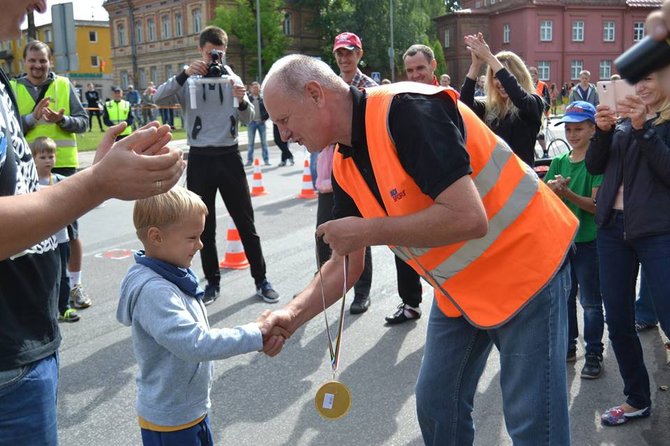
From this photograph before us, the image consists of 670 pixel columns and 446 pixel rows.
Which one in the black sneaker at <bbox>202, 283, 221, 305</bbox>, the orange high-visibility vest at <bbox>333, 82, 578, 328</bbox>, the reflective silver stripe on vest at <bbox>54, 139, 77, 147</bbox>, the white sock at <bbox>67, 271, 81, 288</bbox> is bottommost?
the black sneaker at <bbox>202, 283, 221, 305</bbox>

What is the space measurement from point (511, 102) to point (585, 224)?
1163 millimetres

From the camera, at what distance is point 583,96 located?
14.8 meters

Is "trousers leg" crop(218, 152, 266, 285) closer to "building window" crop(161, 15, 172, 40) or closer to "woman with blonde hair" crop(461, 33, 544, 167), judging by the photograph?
"woman with blonde hair" crop(461, 33, 544, 167)

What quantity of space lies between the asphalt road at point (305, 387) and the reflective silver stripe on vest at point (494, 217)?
1493 millimetres

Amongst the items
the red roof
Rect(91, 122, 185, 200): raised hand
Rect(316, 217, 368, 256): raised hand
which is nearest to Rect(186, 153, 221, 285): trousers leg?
Rect(316, 217, 368, 256): raised hand

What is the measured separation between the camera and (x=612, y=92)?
3.61 meters

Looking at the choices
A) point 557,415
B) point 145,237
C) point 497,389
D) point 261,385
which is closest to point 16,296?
point 145,237

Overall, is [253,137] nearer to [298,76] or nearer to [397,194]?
[298,76]

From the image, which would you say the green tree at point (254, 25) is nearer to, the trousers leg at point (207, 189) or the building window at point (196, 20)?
the building window at point (196, 20)

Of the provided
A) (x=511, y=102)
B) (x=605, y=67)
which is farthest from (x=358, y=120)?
(x=605, y=67)

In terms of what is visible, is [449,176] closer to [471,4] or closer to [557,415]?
[557,415]

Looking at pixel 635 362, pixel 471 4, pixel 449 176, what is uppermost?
pixel 471 4

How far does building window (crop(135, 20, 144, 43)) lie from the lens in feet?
220

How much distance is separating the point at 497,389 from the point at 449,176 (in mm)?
2449
